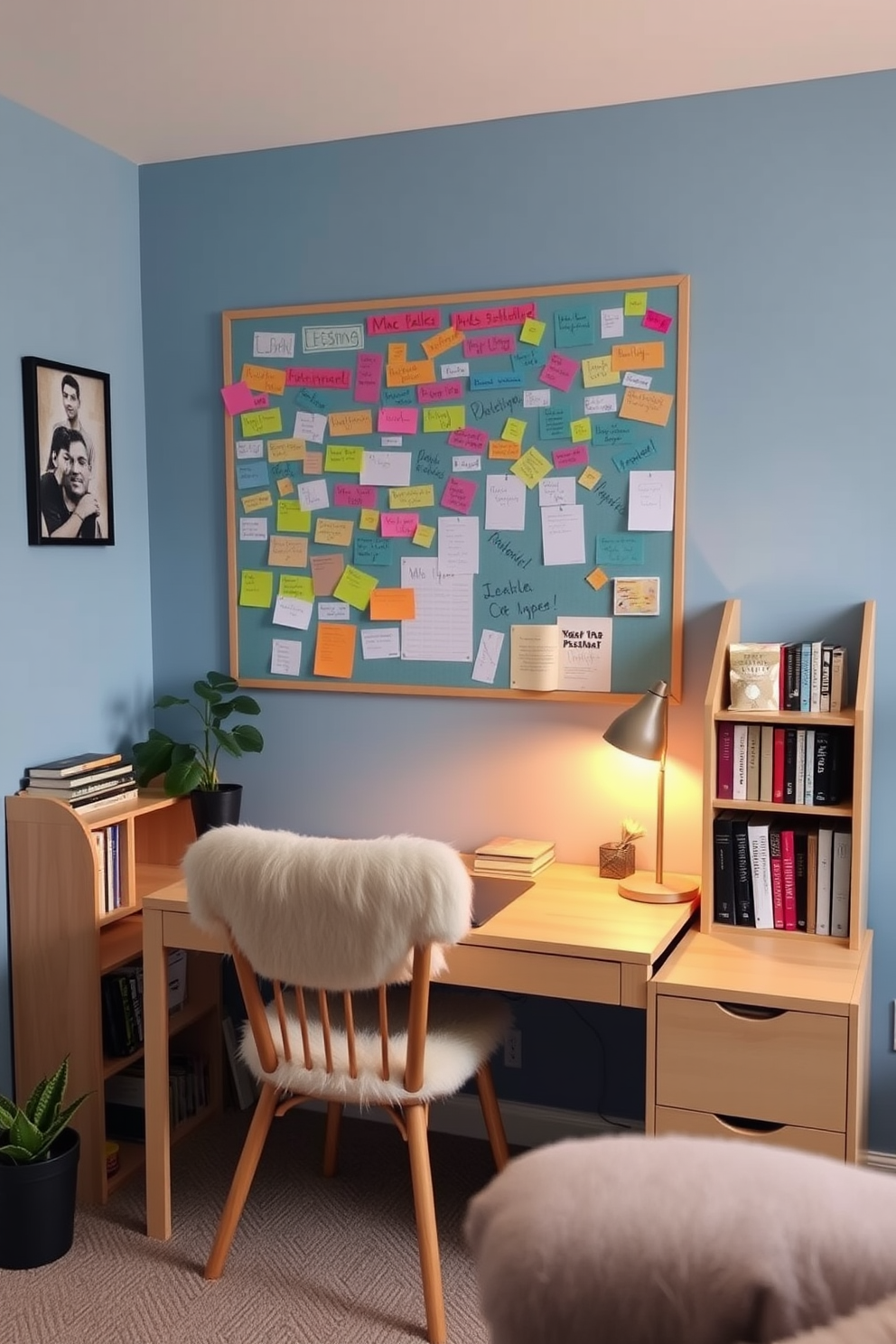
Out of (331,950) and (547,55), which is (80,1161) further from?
(547,55)

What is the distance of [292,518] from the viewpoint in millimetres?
3098

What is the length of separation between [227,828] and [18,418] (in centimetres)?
115

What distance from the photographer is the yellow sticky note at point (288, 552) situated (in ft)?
10.2

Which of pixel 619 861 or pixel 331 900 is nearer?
pixel 331 900

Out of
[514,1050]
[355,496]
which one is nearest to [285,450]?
[355,496]

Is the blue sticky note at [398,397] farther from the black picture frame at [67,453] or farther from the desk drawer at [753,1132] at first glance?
the desk drawer at [753,1132]

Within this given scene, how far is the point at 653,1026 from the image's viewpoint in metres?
2.25

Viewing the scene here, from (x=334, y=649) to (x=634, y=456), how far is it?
0.88 meters

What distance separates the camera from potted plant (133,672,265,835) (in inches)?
116

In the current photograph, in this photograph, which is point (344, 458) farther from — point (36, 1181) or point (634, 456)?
point (36, 1181)

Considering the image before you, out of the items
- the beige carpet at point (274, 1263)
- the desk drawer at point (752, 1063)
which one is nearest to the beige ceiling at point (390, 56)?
the desk drawer at point (752, 1063)

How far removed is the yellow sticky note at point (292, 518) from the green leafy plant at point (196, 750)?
1.35ft

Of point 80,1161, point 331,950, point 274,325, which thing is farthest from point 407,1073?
point 274,325

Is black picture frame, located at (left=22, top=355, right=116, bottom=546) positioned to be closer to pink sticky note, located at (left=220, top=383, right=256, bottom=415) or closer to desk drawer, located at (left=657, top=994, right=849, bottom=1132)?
pink sticky note, located at (left=220, top=383, right=256, bottom=415)
